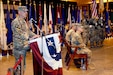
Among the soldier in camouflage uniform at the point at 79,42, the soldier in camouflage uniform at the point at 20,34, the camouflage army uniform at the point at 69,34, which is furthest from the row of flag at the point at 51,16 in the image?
the soldier in camouflage uniform at the point at 20,34

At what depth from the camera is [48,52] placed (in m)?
4.54

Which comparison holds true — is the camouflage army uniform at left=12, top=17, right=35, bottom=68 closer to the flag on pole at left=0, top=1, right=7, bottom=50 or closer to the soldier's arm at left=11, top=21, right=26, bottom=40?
the soldier's arm at left=11, top=21, right=26, bottom=40

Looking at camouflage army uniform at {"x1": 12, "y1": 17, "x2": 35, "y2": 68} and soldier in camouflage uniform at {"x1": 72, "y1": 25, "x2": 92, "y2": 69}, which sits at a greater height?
camouflage army uniform at {"x1": 12, "y1": 17, "x2": 35, "y2": 68}

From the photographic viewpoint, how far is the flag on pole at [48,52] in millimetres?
4488

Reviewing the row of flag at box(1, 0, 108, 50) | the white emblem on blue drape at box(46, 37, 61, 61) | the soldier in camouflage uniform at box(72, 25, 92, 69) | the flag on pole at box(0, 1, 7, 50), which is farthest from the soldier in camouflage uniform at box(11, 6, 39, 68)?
the row of flag at box(1, 0, 108, 50)

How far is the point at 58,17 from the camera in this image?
12.1 metres

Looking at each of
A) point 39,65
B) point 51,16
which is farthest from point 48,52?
point 51,16

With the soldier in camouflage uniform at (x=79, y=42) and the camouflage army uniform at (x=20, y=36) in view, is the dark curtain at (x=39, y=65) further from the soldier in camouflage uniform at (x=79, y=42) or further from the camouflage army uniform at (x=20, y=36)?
the soldier in camouflage uniform at (x=79, y=42)

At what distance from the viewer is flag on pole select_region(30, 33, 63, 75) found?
4488mm

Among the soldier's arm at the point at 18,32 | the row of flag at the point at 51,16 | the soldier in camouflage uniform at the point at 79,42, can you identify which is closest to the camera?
the soldier's arm at the point at 18,32

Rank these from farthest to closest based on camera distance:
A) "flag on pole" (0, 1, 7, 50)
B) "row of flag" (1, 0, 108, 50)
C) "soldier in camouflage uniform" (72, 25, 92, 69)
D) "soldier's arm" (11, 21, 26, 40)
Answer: "row of flag" (1, 0, 108, 50) → "flag on pole" (0, 1, 7, 50) → "soldier in camouflage uniform" (72, 25, 92, 69) → "soldier's arm" (11, 21, 26, 40)

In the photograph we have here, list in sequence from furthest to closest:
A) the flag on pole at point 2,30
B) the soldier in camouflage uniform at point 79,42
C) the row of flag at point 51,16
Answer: the row of flag at point 51,16, the flag on pole at point 2,30, the soldier in camouflage uniform at point 79,42

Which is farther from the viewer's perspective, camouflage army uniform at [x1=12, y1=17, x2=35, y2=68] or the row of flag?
the row of flag

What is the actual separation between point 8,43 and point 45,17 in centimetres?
238
